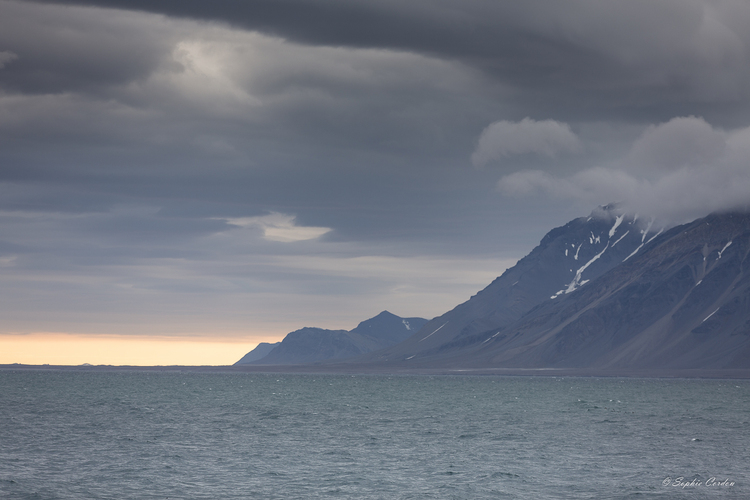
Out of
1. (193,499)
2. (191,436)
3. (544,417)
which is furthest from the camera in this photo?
(544,417)

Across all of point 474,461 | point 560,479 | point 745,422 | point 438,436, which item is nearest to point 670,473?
point 560,479

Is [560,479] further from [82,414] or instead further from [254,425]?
[82,414]

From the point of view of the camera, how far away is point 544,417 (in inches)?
4540

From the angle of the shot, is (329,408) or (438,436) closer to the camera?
(438,436)

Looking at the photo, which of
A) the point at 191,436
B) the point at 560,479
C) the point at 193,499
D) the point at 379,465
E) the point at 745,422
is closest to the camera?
the point at 193,499

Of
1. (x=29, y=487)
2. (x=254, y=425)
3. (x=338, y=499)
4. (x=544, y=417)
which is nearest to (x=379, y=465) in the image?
(x=338, y=499)

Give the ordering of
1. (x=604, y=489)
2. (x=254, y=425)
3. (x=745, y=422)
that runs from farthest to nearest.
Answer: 1. (x=745, y=422)
2. (x=254, y=425)
3. (x=604, y=489)

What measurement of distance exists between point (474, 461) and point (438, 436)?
19254 mm

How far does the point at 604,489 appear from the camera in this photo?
2143 inches

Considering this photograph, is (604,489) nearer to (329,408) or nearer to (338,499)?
(338,499)

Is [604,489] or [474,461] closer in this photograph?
[604,489]

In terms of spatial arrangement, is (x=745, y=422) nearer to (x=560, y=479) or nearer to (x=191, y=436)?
(x=560, y=479)

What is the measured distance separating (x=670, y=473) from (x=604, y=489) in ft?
30.1

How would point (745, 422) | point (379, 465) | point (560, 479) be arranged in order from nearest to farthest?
point (560, 479)
point (379, 465)
point (745, 422)
